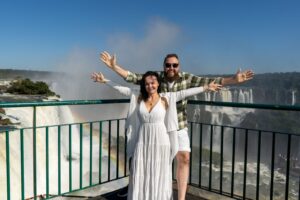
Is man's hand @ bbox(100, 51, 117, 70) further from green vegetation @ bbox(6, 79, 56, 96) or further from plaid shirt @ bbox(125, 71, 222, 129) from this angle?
green vegetation @ bbox(6, 79, 56, 96)

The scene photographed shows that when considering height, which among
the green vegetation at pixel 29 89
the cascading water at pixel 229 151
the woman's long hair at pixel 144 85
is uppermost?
the woman's long hair at pixel 144 85

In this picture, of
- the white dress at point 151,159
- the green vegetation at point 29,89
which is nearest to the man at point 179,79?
the white dress at point 151,159

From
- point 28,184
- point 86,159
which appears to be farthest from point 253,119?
point 28,184

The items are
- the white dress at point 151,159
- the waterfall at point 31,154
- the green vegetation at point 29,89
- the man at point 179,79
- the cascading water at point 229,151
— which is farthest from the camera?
the green vegetation at point 29,89

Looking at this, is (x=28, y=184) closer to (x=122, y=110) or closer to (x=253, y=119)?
(x=122, y=110)

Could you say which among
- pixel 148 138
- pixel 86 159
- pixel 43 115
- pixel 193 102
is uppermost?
pixel 193 102

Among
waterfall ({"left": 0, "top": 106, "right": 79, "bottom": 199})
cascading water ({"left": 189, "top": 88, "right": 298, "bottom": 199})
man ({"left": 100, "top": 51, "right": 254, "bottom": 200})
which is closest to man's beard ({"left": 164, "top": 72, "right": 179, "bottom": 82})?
man ({"left": 100, "top": 51, "right": 254, "bottom": 200})

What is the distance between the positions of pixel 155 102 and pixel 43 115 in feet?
57.1

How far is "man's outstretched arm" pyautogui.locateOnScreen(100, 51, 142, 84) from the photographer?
11.6ft

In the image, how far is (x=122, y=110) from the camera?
163ft

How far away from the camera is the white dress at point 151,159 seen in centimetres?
324

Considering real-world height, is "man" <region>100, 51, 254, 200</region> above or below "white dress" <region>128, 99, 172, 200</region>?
above

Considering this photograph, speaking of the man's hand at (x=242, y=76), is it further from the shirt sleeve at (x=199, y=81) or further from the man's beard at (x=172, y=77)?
the man's beard at (x=172, y=77)

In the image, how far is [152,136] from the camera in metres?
3.25
